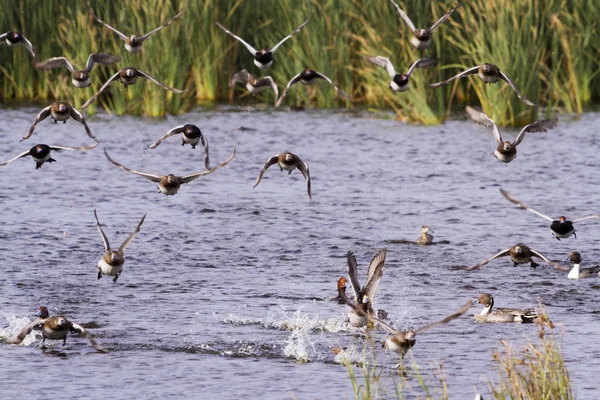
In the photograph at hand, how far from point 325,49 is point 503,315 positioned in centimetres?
1654

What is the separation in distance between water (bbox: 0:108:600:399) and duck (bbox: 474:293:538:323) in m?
0.15

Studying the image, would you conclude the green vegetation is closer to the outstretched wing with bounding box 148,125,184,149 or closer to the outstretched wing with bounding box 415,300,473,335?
the outstretched wing with bounding box 148,125,184,149

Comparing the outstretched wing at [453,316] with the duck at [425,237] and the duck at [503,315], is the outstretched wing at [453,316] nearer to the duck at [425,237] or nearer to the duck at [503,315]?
the duck at [503,315]

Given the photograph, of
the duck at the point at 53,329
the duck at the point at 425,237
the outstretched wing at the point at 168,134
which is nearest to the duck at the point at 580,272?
the duck at the point at 425,237

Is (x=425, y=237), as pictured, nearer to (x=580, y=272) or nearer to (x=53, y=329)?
(x=580, y=272)

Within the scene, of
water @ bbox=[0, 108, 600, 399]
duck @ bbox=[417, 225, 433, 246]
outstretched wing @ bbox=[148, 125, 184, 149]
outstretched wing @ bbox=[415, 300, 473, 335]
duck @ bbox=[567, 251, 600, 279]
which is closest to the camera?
outstretched wing @ bbox=[415, 300, 473, 335]

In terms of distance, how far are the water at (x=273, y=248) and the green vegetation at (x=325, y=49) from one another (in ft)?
2.41

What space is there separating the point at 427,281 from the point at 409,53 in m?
12.6

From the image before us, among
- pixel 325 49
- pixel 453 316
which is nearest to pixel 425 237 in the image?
pixel 453 316

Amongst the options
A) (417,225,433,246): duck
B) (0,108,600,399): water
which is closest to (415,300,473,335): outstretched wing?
(0,108,600,399): water

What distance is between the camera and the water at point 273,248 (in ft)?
38.4

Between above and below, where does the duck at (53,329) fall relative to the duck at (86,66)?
below

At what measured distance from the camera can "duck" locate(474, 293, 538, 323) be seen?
43.5 ft

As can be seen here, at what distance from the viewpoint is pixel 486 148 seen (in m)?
26.0
